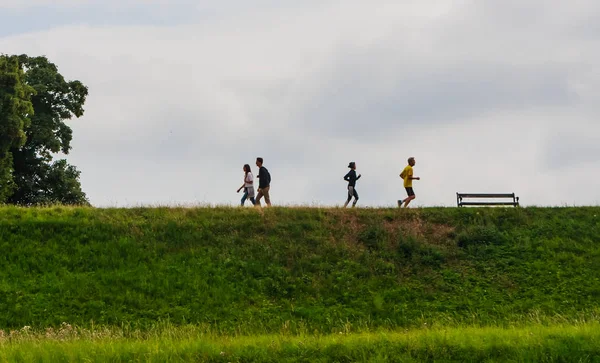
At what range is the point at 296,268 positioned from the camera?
24.4 meters

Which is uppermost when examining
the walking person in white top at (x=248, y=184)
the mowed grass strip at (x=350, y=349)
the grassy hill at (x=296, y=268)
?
the walking person in white top at (x=248, y=184)

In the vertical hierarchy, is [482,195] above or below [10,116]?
below

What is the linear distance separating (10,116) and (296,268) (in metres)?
22.0

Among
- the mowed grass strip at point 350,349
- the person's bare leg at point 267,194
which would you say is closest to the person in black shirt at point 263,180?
the person's bare leg at point 267,194

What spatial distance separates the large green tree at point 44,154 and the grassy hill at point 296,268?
16.5 m

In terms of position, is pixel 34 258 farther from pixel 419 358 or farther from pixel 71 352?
pixel 419 358

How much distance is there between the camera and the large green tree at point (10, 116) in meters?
39.6

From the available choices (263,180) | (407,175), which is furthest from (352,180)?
(263,180)

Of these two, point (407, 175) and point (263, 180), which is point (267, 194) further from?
point (407, 175)

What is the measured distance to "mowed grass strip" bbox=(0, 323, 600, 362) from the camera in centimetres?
1470

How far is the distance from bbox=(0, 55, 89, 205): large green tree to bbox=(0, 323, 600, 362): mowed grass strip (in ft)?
95.7

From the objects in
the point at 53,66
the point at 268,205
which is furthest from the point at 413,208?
the point at 53,66

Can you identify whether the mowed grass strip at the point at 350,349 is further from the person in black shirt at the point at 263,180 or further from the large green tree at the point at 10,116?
the large green tree at the point at 10,116

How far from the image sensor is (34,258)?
942 inches
